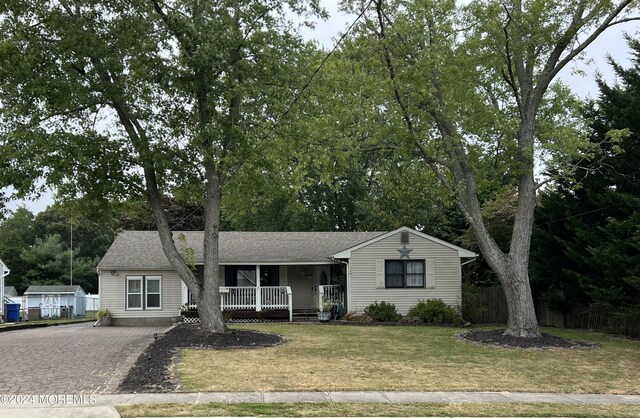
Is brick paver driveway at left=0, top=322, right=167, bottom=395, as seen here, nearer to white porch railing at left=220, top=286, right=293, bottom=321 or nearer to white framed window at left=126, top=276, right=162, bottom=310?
white framed window at left=126, top=276, right=162, bottom=310

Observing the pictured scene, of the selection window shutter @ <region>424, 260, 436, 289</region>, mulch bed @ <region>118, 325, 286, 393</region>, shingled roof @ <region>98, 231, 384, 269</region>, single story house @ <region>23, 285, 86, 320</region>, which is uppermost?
shingled roof @ <region>98, 231, 384, 269</region>

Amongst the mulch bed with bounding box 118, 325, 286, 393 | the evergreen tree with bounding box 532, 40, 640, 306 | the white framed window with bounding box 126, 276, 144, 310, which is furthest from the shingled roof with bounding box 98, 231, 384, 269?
the evergreen tree with bounding box 532, 40, 640, 306

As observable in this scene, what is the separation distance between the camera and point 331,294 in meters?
25.6

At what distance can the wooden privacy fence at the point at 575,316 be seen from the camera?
62.2ft

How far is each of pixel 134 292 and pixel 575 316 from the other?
58.3 ft

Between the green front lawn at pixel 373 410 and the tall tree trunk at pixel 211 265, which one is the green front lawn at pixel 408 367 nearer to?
the green front lawn at pixel 373 410

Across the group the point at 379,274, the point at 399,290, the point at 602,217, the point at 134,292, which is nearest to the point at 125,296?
the point at 134,292

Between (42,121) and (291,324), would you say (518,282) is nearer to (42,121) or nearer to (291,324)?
(291,324)

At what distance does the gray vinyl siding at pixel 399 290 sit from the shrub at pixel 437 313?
0.74m

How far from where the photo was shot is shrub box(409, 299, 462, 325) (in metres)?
23.2

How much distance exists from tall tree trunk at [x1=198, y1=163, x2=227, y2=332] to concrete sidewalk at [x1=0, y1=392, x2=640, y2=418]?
764cm

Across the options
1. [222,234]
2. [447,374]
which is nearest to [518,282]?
[447,374]

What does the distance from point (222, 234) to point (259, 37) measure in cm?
1471

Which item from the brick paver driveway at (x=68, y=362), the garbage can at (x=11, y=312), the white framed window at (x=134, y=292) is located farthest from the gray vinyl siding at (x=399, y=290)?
the garbage can at (x=11, y=312)
